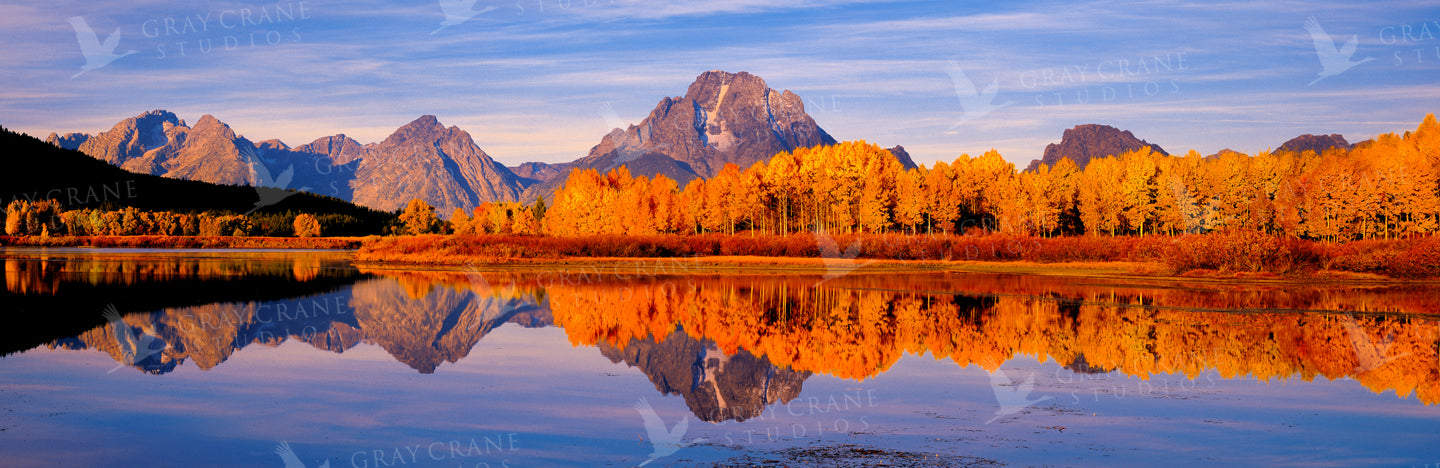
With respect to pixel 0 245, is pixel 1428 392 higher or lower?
lower

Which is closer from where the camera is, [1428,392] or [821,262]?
[1428,392]

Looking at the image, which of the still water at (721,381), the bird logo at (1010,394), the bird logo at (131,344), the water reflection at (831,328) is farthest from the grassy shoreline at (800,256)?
the bird logo at (1010,394)

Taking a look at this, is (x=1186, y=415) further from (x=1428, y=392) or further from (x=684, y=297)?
(x=684, y=297)

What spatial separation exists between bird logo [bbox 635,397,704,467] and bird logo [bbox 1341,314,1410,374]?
53.5ft

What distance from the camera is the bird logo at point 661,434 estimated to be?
544 inches

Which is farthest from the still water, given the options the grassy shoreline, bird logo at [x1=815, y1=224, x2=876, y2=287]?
bird logo at [x1=815, y1=224, x2=876, y2=287]

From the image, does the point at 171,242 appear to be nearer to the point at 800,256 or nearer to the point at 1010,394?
the point at 800,256

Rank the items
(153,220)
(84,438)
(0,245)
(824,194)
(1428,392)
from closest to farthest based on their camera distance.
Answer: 1. (84,438)
2. (1428,392)
3. (824,194)
4. (0,245)
5. (153,220)

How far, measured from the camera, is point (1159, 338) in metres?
26.6

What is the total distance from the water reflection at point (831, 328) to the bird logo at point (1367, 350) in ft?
0.32

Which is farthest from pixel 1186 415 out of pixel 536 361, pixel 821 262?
pixel 821 262

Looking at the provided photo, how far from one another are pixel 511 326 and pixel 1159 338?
20369mm

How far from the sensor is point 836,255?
244 ft

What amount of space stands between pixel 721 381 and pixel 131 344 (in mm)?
16709
